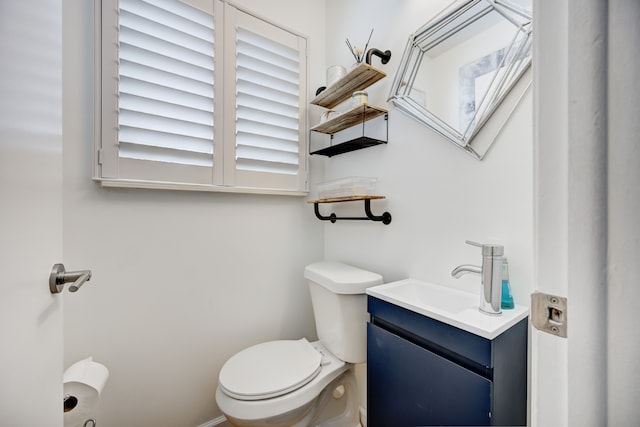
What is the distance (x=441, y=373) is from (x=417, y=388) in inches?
4.7

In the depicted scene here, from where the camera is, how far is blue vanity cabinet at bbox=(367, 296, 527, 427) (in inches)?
25.9

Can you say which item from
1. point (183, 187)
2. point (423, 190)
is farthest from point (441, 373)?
point (183, 187)

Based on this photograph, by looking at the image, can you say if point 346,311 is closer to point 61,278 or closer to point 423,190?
point 423,190

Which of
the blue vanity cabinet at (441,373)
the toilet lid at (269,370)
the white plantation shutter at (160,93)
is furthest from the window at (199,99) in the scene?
the blue vanity cabinet at (441,373)

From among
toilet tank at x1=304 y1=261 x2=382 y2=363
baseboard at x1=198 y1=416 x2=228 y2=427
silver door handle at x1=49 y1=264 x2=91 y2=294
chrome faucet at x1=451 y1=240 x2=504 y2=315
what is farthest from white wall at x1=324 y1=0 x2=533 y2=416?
silver door handle at x1=49 y1=264 x2=91 y2=294

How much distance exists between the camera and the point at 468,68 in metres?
0.95

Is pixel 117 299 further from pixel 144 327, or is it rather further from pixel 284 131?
pixel 284 131

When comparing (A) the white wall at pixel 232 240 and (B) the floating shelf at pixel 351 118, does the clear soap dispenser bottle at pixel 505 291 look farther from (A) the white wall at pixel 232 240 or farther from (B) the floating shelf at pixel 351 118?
(B) the floating shelf at pixel 351 118

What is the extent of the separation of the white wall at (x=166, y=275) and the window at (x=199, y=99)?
0.08 m

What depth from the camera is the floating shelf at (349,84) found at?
1204 millimetres

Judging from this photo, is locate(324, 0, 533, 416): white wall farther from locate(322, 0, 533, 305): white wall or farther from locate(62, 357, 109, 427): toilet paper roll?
locate(62, 357, 109, 427): toilet paper roll

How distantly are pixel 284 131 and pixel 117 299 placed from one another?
115 cm

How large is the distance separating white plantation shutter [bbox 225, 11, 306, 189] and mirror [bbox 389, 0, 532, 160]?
2.10 ft

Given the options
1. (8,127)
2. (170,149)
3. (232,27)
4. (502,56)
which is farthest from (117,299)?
(502,56)
